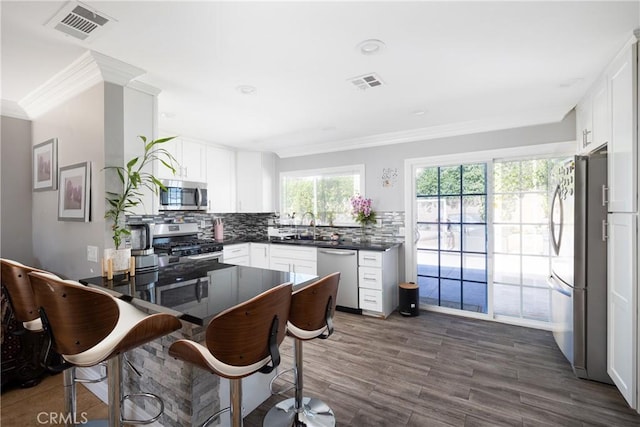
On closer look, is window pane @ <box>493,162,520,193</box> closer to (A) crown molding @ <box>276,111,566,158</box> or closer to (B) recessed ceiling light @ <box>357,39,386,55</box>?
(A) crown molding @ <box>276,111,566,158</box>

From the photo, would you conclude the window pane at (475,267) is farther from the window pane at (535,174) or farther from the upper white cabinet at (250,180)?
the upper white cabinet at (250,180)

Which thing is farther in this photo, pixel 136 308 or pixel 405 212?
pixel 405 212

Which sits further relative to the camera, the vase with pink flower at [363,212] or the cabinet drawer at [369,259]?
the vase with pink flower at [363,212]

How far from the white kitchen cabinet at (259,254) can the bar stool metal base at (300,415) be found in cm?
275

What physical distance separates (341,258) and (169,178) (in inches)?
98.3

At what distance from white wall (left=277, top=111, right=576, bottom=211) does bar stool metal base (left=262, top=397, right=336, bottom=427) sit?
288cm

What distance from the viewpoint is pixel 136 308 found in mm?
1779

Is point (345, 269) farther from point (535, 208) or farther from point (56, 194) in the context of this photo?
point (56, 194)

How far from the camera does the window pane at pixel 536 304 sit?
3471mm

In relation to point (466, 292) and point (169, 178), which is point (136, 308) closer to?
point (169, 178)

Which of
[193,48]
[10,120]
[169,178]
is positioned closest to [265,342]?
[193,48]

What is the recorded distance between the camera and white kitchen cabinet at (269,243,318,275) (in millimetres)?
4234

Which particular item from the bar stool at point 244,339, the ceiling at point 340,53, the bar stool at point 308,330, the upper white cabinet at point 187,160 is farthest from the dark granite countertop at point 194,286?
the upper white cabinet at point 187,160

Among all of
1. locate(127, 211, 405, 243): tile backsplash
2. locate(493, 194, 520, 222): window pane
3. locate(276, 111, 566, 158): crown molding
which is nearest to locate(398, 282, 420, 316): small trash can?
locate(127, 211, 405, 243): tile backsplash
